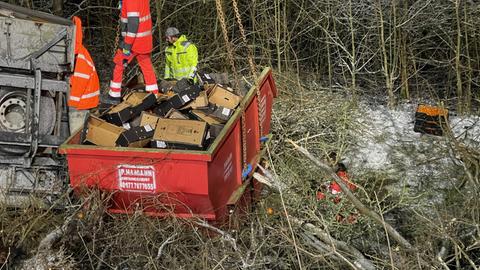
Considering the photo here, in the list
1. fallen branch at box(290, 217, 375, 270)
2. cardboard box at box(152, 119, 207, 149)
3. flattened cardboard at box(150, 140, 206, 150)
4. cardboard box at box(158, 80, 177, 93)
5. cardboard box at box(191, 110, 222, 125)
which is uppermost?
cardboard box at box(152, 119, 207, 149)

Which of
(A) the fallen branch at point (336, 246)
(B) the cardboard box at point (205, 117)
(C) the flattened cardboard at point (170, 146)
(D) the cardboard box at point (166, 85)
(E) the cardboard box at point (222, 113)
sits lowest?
(A) the fallen branch at point (336, 246)

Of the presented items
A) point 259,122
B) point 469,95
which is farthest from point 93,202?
point 469,95

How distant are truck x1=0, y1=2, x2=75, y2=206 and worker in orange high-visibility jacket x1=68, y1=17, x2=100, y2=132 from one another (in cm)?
9

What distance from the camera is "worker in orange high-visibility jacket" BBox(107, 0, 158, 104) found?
7883mm

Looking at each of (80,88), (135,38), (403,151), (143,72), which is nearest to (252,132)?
(143,72)

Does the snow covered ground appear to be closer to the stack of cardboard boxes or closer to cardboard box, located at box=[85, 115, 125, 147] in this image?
the stack of cardboard boxes

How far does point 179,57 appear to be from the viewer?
8.46 m

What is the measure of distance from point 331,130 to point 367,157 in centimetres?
59

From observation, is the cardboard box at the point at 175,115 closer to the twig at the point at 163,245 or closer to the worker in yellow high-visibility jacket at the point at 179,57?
the twig at the point at 163,245

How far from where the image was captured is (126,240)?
5312mm

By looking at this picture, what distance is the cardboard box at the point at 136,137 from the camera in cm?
566

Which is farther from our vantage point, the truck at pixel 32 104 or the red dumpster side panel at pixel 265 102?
the red dumpster side panel at pixel 265 102

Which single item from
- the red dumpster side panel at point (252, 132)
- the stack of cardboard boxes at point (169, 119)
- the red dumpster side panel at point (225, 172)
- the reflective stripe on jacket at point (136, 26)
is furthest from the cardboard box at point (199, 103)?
the reflective stripe on jacket at point (136, 26)

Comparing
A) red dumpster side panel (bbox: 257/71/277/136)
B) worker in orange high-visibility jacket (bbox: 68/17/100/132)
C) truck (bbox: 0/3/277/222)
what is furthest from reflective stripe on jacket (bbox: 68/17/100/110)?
red dumpster side panel (bbox: 257/71/277/136)
